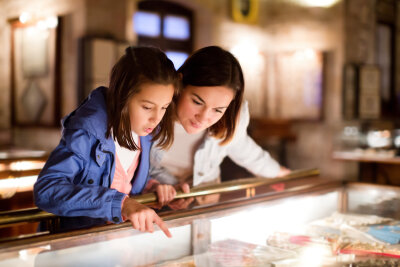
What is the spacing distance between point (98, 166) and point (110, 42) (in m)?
4.85

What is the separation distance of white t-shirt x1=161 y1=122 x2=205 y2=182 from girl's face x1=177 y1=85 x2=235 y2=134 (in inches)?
8.3

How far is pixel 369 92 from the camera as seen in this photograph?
8.10 meters

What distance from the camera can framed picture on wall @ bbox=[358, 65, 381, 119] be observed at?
802 cm

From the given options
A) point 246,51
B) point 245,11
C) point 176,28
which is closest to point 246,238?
point 176,28

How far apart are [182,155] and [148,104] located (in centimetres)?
68

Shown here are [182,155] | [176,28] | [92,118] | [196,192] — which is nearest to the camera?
[92,118]

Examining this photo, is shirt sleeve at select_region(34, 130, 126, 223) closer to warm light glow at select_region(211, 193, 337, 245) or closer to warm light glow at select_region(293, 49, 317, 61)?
warm light glow at select_region(211, 193, 337, 245)

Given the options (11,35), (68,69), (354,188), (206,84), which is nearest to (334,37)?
(68,69)

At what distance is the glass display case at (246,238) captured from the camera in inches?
47.3

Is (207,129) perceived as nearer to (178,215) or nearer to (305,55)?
(178,215)

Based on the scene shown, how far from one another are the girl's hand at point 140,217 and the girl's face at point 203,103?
0.54m

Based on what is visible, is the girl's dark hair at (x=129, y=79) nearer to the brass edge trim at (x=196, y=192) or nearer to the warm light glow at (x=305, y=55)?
the brass edge trim at (x=196, y=192)

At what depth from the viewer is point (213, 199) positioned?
1.65 meters

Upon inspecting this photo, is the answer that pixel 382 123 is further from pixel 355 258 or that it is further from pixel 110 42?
pixel 355 258
